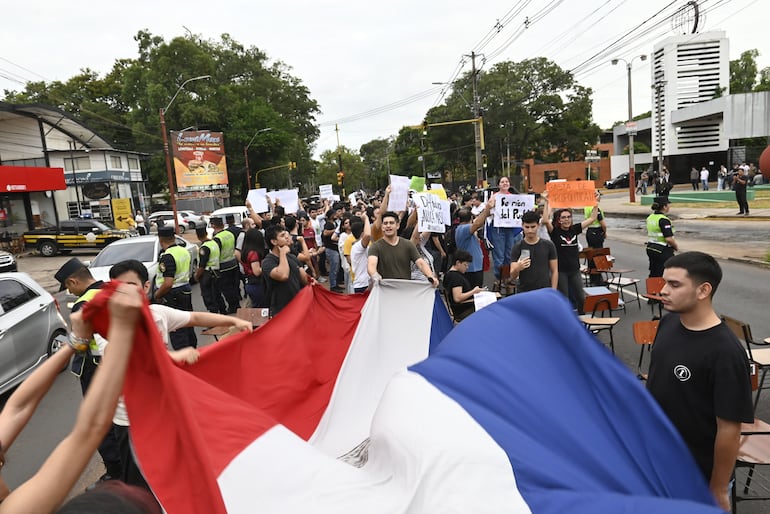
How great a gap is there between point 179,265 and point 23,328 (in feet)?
7.39

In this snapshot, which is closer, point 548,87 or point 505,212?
point 505,212

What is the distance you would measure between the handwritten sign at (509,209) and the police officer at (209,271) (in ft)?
16.3

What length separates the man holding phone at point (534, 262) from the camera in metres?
6.62

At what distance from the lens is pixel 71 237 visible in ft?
87.2

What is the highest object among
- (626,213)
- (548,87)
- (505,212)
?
(548,87)

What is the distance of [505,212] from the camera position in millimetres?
9383

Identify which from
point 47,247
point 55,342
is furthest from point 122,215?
point 55,342

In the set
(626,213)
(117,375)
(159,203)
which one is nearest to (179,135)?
(159,203)

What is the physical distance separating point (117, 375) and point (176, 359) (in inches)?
68.8

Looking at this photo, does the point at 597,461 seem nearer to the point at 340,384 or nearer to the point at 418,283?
the point at 340,384

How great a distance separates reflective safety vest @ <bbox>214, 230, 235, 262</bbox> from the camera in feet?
30.0

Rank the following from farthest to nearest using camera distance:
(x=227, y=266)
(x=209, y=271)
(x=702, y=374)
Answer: (x=227, y=266)
(x=209, y=271)
(x=702, y=374)

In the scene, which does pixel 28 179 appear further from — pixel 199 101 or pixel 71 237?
pixel 199 101

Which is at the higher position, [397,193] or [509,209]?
[397,193]
